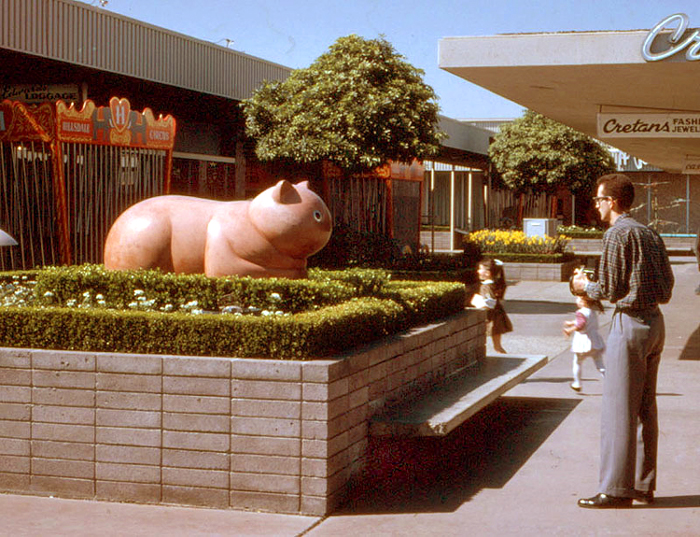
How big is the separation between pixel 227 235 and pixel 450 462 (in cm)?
260

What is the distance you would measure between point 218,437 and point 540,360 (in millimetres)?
4558

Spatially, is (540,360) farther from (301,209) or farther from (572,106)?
(572,106)

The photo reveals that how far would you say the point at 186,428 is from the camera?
5.77 m

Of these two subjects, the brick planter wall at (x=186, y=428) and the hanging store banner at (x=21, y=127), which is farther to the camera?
the hanging store banner at (x=21, y=127)

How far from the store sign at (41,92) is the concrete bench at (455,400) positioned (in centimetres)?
962

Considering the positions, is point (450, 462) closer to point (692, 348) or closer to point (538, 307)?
point (692, 348)

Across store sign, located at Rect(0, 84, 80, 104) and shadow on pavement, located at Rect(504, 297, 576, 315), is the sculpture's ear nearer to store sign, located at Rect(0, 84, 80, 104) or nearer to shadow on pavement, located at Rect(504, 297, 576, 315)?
store sign, located at Rect(0, 84, 80, 104)

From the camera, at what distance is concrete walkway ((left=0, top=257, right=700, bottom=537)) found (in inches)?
212

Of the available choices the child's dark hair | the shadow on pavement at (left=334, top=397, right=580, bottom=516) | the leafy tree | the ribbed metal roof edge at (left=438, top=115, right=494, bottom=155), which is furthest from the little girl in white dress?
the leafy tree

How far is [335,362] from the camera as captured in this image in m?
5.65

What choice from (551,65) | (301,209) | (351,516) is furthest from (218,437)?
(551,65)

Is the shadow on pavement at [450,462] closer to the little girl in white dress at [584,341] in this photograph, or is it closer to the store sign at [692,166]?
the little girl in white dress at [584,341]

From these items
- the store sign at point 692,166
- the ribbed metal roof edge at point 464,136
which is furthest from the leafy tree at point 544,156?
the store sign at point 692,166

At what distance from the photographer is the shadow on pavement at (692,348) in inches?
476
